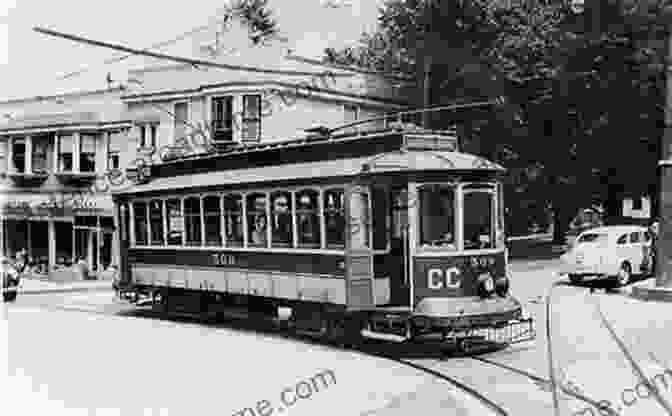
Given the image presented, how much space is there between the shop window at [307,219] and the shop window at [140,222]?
580cm

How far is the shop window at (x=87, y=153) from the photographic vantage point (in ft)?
111

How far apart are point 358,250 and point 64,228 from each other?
2510 cm

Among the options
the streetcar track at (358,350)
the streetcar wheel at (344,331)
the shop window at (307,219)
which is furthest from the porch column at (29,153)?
the streetcar wheel at (344,331)

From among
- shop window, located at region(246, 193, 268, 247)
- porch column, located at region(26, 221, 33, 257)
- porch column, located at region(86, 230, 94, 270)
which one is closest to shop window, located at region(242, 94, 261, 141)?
porch column, located at region(86, 230, 94, 270)

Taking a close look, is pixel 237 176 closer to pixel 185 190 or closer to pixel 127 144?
pixel 185 190

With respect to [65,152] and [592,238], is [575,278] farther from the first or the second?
[65,152]

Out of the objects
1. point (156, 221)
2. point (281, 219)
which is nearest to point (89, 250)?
point (156, 221)

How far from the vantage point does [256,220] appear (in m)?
15.3

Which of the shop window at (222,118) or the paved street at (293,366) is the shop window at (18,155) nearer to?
the shop window at (222,118)

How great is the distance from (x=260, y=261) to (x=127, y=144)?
1975cm

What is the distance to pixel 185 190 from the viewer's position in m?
17.1

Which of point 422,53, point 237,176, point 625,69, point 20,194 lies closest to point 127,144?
point 20,194

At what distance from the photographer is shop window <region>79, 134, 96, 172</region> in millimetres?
33844

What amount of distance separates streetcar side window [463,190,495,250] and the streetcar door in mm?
1600
